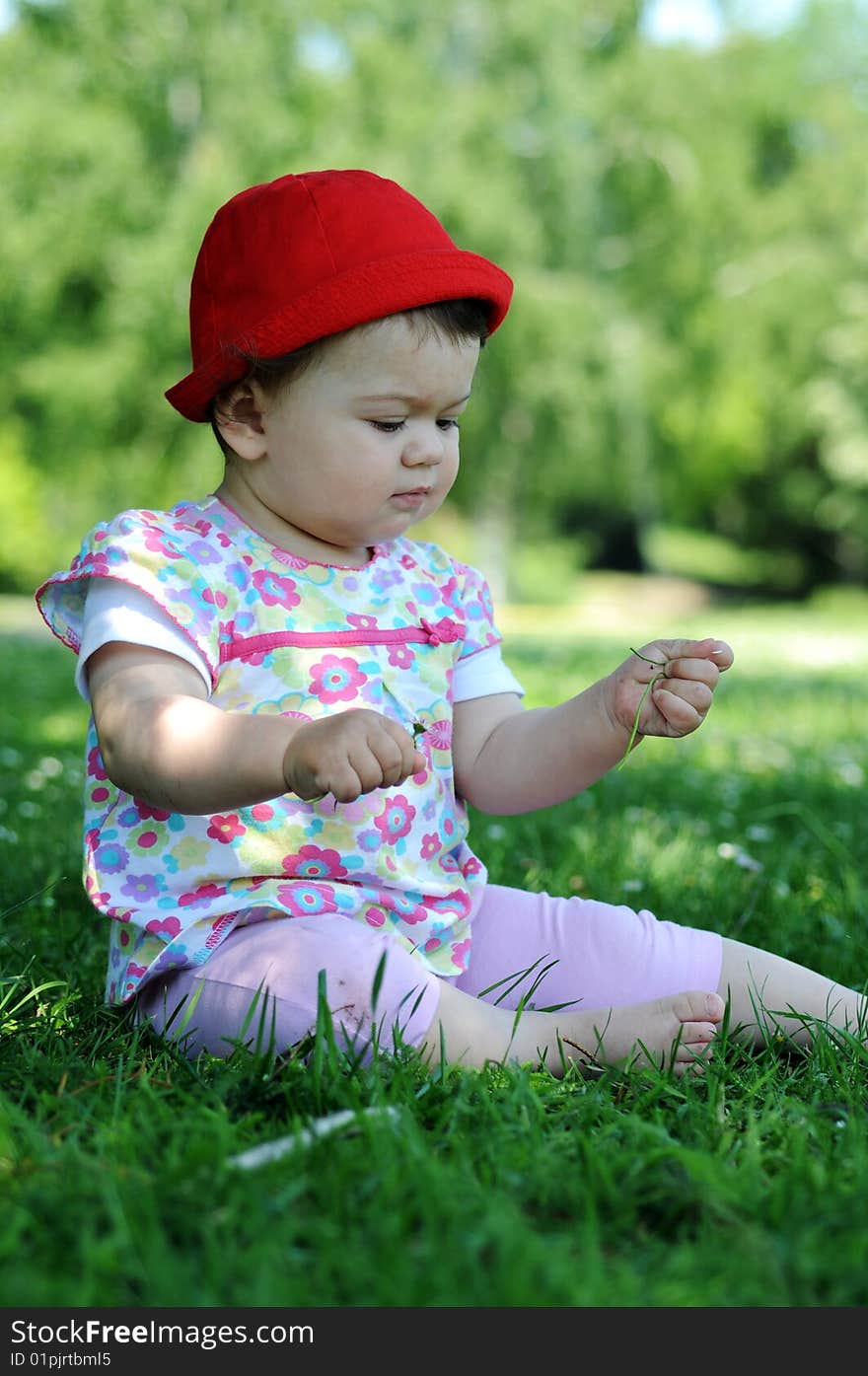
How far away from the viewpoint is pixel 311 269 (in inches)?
85.7

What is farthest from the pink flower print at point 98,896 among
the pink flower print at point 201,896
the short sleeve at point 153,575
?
the short sleeve at point 153,575

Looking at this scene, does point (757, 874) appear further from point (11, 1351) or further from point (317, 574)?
point (11, 1351)

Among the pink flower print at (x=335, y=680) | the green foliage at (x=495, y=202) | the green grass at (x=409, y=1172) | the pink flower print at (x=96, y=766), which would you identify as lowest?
the green grass at (x=409, y=1172)

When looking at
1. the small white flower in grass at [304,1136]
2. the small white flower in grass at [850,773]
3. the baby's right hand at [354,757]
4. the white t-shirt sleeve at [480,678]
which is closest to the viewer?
the small white flower in grass at [304,1136]

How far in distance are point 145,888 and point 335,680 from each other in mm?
440

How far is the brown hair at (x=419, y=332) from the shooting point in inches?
86.4

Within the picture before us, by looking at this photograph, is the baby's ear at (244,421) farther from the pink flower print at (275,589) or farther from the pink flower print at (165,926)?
the pink flower print at (165,926)

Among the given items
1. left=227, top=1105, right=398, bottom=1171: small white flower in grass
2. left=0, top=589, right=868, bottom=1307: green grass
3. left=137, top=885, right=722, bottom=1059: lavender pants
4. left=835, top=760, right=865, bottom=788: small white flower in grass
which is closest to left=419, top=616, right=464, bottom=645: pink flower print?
left=137, top=885, right=722, bottom=1059: lavender pants

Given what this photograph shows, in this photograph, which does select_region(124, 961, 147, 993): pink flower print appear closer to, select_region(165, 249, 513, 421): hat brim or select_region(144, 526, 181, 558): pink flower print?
select_region(144, 526, 181, 558): pink flower print

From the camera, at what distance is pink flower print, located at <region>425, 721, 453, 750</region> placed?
A: 8.00ft

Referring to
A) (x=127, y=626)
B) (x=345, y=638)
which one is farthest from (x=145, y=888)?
(x=345, y=638)

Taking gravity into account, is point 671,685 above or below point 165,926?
above

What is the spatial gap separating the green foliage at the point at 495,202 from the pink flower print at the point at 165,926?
1442cm

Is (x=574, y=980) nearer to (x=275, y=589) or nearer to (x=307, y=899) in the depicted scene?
(x=307, y=899)
